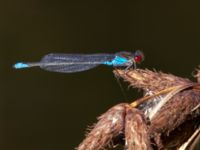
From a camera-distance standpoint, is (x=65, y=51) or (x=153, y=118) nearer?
(x=153, y=118)

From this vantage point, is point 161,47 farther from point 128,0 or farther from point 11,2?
point 11,2

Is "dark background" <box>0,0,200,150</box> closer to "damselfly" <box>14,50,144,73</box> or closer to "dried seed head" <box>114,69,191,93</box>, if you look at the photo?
"damselfly" <box>14,50,144,73</box>

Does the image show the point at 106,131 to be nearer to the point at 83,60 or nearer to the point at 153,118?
the point at 153,118

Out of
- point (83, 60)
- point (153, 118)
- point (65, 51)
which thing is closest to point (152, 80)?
point (153, 118)

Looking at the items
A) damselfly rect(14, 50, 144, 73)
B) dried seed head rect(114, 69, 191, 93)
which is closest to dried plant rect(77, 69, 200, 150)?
dried seed head rect(114, 69, 191, 93)

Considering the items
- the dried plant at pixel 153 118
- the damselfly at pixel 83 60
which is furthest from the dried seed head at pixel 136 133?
the damselfly at pixel 83 60

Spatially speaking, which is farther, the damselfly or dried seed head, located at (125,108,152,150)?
the damselfly
